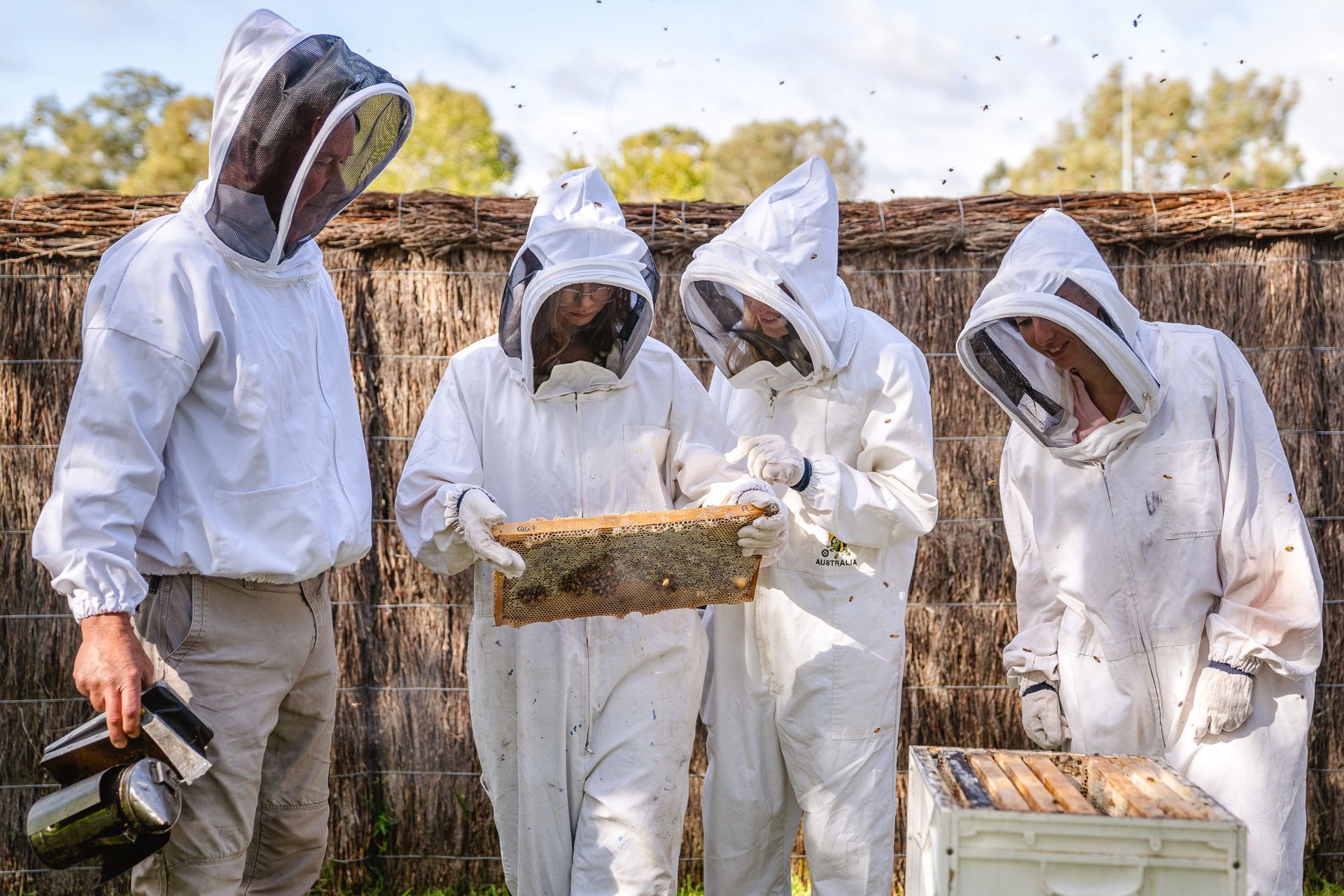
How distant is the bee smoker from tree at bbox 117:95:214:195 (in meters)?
52.6

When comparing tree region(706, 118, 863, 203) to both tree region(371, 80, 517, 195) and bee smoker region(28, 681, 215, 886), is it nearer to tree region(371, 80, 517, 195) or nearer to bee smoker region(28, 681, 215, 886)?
tree region(371, 80, 517, 195)

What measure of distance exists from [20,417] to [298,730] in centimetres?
242

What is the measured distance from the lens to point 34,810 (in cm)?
261

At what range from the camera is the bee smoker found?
2559 millimetres

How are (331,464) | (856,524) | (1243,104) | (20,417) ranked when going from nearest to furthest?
(331,464), (856,524), (20,417), (1243,104)

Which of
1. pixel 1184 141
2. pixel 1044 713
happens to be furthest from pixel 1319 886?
pixel 1184 141

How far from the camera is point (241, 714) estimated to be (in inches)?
116

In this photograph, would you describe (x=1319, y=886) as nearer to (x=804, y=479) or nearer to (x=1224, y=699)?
(x=1224, y=699)

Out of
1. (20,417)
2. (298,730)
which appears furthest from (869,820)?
(20,417)

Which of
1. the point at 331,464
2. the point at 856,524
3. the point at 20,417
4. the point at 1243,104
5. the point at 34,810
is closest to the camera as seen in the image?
the point at 34,810

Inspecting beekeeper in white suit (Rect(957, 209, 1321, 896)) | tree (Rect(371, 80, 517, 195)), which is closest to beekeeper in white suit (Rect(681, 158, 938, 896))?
beekeeper in white suit (Rect(957, 209, 1321, 896))

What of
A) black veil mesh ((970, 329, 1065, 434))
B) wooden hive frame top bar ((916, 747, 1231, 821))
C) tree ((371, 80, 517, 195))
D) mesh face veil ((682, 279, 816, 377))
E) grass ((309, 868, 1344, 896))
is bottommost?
grass ((309, 868, 1344, 896))

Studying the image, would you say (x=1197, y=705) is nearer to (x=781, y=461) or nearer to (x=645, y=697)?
(x=781, y=461)

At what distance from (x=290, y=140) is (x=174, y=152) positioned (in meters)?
57.8
